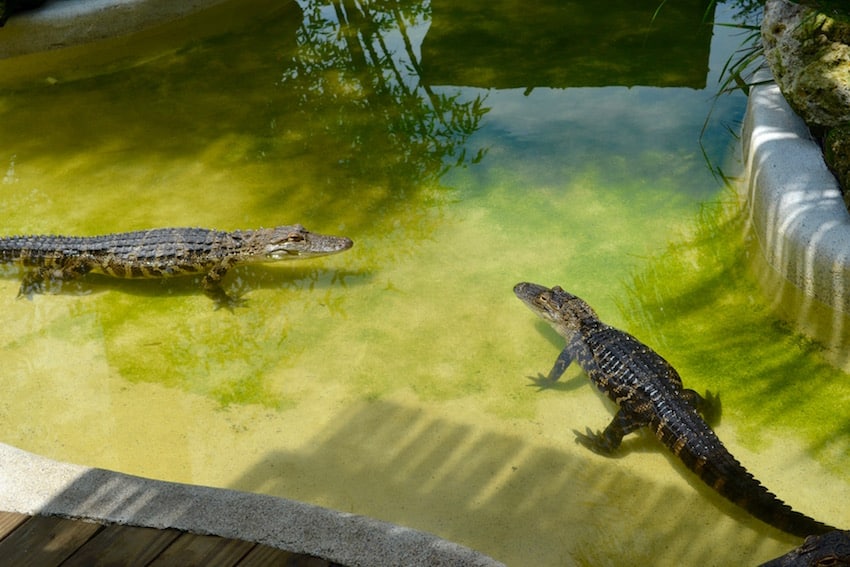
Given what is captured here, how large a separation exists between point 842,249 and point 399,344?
6.92 feet

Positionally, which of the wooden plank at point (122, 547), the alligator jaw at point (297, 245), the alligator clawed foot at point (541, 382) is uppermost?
the wooden plank at point (122, 547)

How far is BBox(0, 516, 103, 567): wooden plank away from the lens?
8.41 feet

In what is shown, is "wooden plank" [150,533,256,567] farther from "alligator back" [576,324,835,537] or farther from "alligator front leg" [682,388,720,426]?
"alligator front leg" [682,388,720,426]

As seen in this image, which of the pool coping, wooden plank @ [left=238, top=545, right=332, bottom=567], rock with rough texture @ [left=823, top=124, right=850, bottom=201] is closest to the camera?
wooden plank @ [left=238, top=545, right=332, bottom=567]

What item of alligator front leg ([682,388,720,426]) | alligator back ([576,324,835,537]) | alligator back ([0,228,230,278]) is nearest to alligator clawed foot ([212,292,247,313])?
alligator back ([0,228,230,278])

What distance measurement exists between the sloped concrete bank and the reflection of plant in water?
6.15 feet

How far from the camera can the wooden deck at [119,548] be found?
255 cm

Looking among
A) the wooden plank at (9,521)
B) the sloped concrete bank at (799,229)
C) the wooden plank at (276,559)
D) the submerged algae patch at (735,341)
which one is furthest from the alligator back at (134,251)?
the sloped concrete bank at (799,229)

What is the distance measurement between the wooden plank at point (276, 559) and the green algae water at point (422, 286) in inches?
31.8

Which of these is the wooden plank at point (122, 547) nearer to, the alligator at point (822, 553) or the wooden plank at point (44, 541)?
the wooden plank at point (44, 541)

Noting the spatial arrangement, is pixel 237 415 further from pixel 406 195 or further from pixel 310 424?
pixel 406 195

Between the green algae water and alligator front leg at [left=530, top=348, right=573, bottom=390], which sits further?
alligator front leg at [left=530, top=348, right=573, bottom=390]

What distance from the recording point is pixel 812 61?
440cm

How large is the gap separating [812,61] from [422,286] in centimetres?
236
